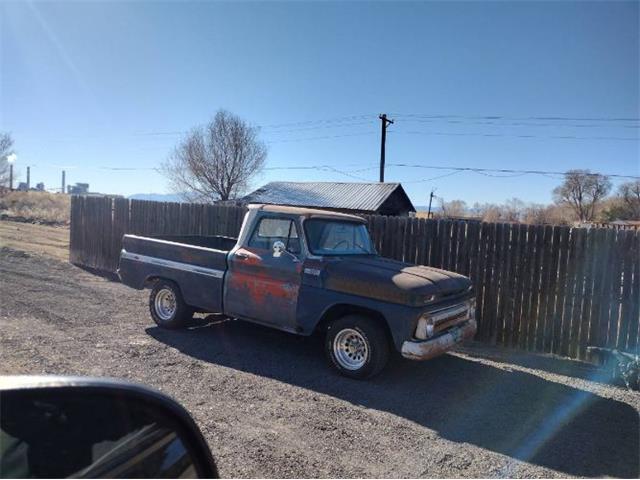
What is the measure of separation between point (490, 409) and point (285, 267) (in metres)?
2.86

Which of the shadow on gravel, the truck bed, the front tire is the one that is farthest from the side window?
the shadow on gravel

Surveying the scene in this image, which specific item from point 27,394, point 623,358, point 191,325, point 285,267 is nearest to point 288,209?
point 285,267

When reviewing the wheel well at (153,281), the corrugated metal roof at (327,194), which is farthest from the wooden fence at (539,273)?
the corrugated metal roof at (327,194)

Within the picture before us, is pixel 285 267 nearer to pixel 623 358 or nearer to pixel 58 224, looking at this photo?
pixel 623 358

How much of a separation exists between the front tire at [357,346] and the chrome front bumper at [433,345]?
31cm

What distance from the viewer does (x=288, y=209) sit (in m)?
6.70

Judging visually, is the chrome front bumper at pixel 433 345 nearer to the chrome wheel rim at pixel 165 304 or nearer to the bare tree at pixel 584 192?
the chrome wheel rim at pixel 165 304

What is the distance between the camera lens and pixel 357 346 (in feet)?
18.6

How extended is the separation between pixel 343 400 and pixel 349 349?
813mm

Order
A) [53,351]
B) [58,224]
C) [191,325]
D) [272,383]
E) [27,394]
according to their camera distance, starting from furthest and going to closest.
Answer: [58,224]
[191,325]
[53,351]
[272,383]
[27,394]

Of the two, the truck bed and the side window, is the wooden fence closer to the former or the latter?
the side window

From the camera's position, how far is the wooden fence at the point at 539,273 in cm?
699

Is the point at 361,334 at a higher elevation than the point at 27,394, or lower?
lower

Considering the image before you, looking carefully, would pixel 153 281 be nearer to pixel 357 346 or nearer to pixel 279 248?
pixel 279 248
